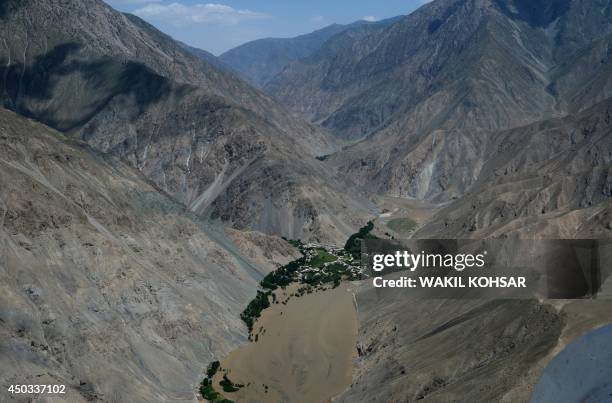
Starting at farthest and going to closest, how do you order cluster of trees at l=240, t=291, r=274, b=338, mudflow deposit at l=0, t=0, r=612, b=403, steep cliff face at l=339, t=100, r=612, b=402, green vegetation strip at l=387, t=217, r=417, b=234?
1. green vegetation strip at l=387, t=217, r=417, b=234
2. cluster of trees at l=240, t=291, r=274, b=338
3. mudflow deposit at l=0, t=0, r=612, b=403
4. steep cliff face at l=339, t=100, r=612, b=402

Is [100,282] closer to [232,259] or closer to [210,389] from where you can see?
[210,389]

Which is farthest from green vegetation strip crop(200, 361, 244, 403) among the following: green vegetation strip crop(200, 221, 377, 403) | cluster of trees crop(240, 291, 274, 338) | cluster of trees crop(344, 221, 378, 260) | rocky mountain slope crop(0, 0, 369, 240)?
rocky mountain slope crop(0, 0, 369, 240)

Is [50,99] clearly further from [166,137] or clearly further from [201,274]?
[201,274]

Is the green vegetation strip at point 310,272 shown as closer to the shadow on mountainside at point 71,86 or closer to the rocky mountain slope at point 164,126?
the rocky mountain slope at point 164,126

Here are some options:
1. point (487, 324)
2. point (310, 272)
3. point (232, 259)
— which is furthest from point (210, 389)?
point (310, 272)

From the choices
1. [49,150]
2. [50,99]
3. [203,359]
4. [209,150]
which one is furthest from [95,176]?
[50,99]

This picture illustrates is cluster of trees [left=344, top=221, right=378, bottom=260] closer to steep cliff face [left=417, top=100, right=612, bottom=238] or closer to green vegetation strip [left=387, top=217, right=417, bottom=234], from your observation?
green vegetation strip [left=387, top=217, right=417, bottom=234]

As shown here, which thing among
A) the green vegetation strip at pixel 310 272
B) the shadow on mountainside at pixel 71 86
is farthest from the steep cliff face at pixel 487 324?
the shadow on mountainside at pixel 71 86
